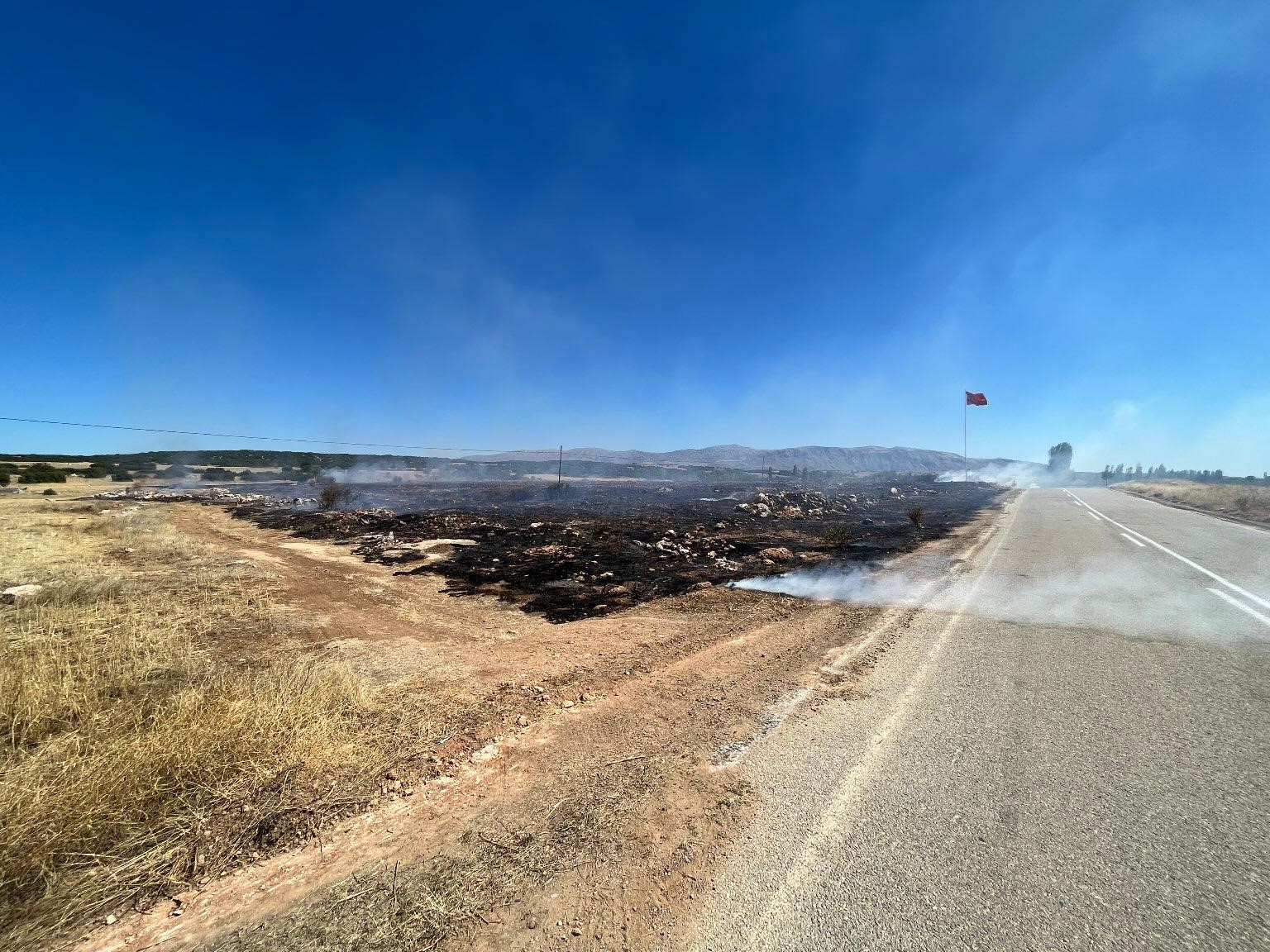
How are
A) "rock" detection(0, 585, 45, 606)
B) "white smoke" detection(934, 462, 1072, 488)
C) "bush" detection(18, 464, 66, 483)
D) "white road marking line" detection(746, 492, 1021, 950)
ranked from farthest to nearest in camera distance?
"white smoke" detection(934, 462, 1072, 488) < "bush" detection(18, 464, 66, 483) < "rock" detection(0, 585, 45, 606) < "white road marking line" detection(746, 492, 1021, 950)

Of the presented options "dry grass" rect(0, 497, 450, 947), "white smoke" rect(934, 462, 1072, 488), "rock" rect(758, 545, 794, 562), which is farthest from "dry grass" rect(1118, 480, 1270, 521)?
"white smoke" rect(934, 462, 1072, 488)

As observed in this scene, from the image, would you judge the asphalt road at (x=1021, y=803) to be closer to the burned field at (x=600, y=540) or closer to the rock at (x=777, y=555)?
the burned field at (x=600, y=540)

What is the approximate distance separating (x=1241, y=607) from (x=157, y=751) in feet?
42.1

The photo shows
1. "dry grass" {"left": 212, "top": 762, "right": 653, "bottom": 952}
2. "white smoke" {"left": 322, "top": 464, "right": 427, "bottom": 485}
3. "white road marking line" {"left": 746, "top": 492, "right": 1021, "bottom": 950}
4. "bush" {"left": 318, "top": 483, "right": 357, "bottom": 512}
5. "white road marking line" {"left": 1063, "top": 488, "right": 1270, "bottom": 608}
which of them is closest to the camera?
"dry grass" {"left": 212, "top": 762, "right": 653, "bottom": 952}

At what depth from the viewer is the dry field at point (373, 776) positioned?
7.30 ft

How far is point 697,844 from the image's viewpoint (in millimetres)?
2637

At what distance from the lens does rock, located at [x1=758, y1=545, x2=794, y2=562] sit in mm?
12180

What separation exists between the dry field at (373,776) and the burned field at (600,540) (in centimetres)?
295

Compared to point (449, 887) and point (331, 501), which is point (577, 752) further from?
point (331, 501)

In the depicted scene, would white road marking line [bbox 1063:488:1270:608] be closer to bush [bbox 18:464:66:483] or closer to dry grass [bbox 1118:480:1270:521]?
dry grass [bbox 1118:480:1270:521]

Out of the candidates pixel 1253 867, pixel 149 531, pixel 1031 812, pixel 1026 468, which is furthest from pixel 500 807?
pixel 1026 468

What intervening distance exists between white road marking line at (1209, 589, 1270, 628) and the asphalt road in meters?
0.59

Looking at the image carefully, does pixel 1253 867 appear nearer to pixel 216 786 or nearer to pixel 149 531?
pixel 216 786

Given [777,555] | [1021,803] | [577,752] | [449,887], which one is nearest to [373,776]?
[449,887]
